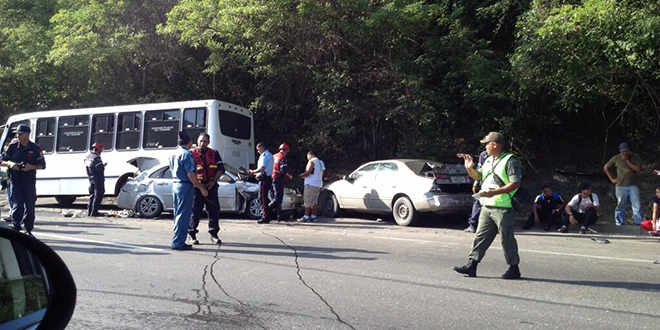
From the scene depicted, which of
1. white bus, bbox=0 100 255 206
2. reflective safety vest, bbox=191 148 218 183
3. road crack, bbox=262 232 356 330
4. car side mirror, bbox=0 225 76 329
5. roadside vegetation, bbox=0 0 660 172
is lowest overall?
road crack, bbox=262 232 356 330

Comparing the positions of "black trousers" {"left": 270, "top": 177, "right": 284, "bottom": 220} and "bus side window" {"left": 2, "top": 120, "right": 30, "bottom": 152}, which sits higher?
"bus side window" {"left": 2, "top": 120, "right": 30, "bottom": 152}

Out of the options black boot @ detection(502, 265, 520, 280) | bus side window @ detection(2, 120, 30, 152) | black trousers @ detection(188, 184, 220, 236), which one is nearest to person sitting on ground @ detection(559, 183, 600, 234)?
black boot @ detection(502, 265, 520, 280)

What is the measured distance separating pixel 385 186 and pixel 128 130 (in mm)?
8329

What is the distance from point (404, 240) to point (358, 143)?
9.20 meters

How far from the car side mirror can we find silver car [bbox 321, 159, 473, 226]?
975 centimetres

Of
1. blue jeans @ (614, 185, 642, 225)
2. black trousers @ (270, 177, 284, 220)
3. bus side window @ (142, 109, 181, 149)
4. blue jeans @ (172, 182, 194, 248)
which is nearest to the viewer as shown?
blue jeans @ (172, 182, 194, 248)

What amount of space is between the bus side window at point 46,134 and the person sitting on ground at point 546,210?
14.2m

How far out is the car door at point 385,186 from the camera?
40.7 ft

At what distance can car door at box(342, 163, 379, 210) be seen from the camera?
42.7 feet

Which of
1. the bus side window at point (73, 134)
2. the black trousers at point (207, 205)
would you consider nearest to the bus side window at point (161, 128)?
the bus side window at point (73, 134)

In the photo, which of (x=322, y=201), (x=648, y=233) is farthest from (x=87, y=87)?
(x=648, y=233)

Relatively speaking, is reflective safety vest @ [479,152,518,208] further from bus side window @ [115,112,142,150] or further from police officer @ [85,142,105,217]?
bus side window @ [115,112,142,150]

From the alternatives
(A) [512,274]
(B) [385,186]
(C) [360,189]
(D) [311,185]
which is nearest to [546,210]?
(B) [385,186]

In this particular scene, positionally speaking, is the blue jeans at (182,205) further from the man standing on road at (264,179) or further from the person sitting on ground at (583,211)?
the person sitting on ground at (583,211)
